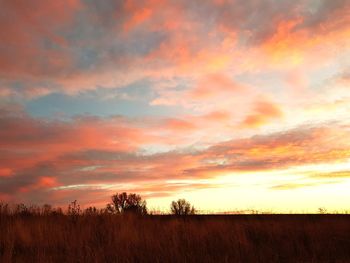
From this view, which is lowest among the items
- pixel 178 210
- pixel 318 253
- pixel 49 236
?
pixel 318 253

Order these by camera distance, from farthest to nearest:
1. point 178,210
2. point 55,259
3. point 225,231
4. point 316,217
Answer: point 178,210, point 316,217, point 225,231, point 55,259

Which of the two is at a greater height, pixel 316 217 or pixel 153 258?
pixel 316 217

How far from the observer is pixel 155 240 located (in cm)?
1265

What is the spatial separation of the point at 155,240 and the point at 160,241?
147 millimetres

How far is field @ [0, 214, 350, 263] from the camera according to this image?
10953 millimetres

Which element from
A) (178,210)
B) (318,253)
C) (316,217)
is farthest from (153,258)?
(178,210)

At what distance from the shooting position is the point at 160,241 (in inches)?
498

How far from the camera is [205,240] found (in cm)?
1295

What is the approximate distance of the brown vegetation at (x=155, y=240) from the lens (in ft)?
36.0

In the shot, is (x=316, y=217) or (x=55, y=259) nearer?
(x=55, y=259)

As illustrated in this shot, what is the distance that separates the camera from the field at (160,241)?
35.9 ft

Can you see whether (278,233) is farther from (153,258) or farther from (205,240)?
(153,258)

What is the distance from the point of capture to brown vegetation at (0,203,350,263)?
11.0m

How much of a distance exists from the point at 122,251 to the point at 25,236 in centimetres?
327
